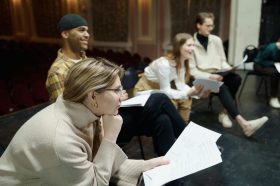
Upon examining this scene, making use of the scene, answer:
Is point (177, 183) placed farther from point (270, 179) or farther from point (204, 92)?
point (204, 92)

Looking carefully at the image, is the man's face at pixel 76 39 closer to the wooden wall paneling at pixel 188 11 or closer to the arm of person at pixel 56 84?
the arm of person at pixel 56 84

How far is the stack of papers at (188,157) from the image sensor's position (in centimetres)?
107

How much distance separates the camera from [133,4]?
21.9ft

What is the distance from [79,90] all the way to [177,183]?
0.62 meters

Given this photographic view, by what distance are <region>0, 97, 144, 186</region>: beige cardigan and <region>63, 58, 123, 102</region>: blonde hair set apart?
3cm

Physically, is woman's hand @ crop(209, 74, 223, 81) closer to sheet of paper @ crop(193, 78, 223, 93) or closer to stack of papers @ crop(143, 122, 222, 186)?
sheet of paper @ crop(193, 78, 223, 93)

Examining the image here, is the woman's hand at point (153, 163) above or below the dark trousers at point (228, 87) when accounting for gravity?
above

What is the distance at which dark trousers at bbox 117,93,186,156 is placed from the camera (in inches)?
61.1

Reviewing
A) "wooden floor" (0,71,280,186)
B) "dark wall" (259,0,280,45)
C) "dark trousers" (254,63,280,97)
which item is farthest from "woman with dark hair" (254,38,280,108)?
"dark wall" (259,0,280,45)

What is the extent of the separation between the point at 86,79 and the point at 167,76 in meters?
1.27

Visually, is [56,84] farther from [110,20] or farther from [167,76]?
[110,20]

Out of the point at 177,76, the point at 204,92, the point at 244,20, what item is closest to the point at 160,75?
the point at 177,76

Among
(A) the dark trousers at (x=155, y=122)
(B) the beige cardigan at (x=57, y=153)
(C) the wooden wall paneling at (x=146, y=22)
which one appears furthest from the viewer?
(C) the wooden wall paneling at (x=146, y=22)

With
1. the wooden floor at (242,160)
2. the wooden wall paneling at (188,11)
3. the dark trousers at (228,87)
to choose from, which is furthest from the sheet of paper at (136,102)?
the wooden wall paneling at (188,11)
